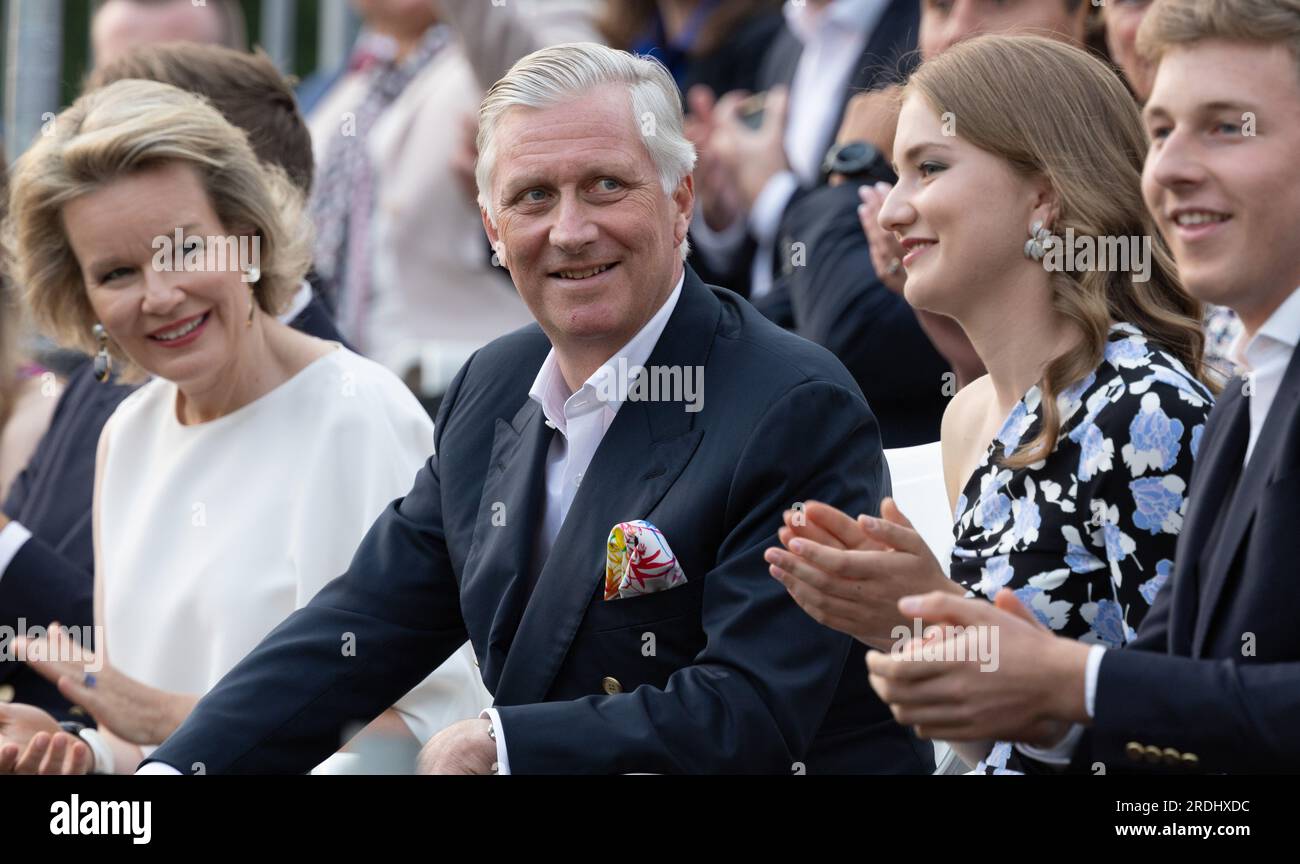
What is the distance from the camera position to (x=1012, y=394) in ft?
11.4

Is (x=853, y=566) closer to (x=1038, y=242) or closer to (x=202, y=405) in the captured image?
(x=1038, y=242)

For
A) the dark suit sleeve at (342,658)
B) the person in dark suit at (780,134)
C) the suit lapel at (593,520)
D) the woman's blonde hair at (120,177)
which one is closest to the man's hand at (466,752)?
the suit lapel at (593,520)

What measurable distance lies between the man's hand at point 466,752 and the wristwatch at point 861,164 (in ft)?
7.47

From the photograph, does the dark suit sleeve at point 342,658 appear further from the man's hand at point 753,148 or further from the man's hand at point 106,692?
the man's hand at point 753,148

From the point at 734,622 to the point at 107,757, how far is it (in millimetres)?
1621

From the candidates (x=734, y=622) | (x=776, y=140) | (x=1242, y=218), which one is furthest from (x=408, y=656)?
(x=776, y=140)

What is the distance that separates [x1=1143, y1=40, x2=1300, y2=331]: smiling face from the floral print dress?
1.70 ft

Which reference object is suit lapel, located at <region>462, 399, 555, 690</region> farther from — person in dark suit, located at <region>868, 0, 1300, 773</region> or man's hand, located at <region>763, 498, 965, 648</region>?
person in dark suit, located at <region>868, 0, 1300, 773</region>

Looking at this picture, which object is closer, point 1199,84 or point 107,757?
point 1199,84

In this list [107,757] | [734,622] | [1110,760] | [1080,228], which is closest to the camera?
[1110,760]

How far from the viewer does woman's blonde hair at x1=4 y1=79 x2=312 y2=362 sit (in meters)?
4.36
